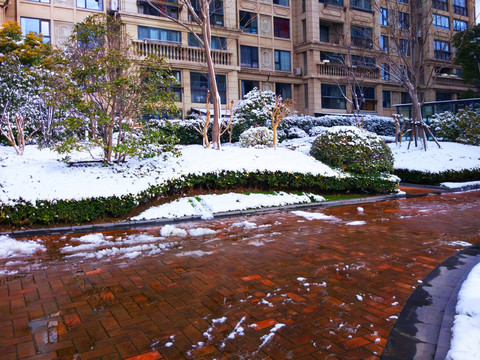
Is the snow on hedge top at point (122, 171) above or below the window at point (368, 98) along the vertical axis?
below

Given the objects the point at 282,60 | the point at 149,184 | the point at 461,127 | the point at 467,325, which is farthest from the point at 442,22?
the point at 467,325

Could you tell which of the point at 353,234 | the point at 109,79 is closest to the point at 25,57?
the point at 109,79

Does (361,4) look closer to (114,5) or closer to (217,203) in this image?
(114,5)

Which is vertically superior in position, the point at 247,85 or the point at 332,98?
the point at 247,85

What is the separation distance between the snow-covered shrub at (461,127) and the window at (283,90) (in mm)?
11547

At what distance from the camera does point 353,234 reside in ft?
25.2

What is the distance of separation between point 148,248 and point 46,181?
3.66 metres

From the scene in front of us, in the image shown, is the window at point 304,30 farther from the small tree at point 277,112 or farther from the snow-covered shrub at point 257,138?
the snow-covered shrub at point 257,138

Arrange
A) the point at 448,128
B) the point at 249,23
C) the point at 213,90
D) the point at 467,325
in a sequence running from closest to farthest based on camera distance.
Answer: the point at 467,325 < the point at 213,90 < the point at 448,128 < the point at 249,23

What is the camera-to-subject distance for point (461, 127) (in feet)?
72.8

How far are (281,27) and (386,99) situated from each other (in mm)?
12527

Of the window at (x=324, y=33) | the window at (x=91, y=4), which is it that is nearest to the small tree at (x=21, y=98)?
the window at (x=91, y=4)

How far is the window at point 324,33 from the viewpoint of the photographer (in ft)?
111

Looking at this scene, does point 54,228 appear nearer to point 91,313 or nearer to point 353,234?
point 91,313
